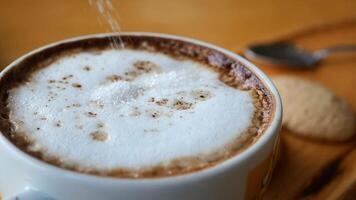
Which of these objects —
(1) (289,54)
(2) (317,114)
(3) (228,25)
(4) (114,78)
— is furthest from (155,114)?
(3) (228,25)

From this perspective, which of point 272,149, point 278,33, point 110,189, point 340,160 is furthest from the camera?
point 278,33

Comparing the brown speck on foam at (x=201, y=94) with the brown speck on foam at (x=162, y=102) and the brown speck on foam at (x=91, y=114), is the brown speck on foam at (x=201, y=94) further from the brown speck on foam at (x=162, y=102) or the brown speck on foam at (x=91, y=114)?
the brown speck on foam at (x=91, y=114)

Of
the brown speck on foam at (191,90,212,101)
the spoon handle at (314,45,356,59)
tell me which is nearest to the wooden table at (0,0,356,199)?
the spoon handle at (314,45,356,59)

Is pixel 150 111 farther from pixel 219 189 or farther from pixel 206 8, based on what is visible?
pixel 206 8

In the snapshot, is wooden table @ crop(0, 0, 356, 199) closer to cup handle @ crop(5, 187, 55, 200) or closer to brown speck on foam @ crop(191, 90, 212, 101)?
brown speck on foam @ crop(191, 90, 212, 101)

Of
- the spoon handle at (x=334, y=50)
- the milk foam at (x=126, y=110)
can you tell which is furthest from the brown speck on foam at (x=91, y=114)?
the spoon handle at (x=334, y=50)

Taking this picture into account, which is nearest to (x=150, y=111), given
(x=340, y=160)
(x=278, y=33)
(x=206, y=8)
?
(x=340, y=160)

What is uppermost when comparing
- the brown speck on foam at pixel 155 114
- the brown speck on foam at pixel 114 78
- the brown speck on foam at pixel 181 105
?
the brown speck on foam at pixel 114 78
